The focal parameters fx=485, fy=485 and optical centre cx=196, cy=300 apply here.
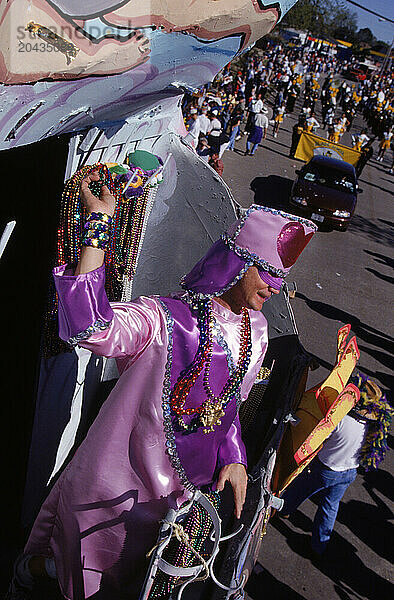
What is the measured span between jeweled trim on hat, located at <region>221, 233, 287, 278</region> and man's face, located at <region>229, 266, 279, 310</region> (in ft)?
0.17

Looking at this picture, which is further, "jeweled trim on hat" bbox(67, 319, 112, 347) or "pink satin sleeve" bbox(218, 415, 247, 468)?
"pink satin sleeve" bbox(218, 415, 247, 468)

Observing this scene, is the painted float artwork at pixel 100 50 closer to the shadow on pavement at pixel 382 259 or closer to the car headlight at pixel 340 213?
the car headlight at pixel 340 213

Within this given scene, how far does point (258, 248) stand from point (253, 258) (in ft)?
0.15

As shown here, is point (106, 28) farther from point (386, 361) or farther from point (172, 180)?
point (386, 361)

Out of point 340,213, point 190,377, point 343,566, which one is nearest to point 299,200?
point 340,213

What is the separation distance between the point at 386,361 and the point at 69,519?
6.16m

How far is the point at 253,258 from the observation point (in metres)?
1.98

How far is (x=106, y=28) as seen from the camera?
1106 mm

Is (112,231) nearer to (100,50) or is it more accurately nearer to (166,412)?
(166,412)

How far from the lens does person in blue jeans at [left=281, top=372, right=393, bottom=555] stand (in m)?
3.57

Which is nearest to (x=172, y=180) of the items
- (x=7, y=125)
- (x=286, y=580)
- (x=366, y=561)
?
(x=7, y=125)

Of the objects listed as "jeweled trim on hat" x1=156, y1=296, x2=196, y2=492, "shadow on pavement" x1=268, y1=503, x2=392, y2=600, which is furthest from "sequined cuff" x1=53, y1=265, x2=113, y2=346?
"shadow on pavement" x1=268, y1=503, x2=392, y2=600

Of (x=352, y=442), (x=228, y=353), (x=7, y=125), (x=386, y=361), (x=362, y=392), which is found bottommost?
(x=386, y=361)

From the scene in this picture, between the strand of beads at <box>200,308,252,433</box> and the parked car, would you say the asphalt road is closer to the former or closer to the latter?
the parked car
